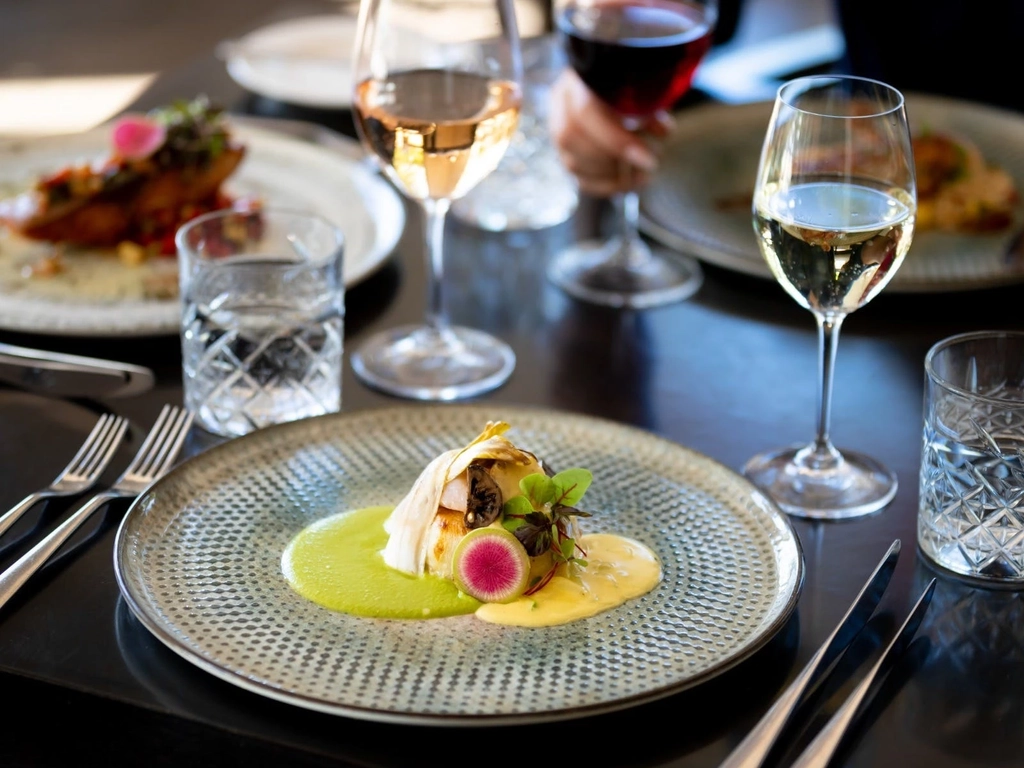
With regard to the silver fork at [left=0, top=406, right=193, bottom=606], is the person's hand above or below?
above

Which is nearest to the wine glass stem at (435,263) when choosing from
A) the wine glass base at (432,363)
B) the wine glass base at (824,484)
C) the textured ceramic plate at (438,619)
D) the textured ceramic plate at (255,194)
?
the wine glass base at (432,363)

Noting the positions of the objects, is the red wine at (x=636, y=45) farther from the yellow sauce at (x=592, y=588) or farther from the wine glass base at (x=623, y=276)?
the yellow sauce at (x=592, y=588)

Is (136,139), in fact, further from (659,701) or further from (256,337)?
(659,701)

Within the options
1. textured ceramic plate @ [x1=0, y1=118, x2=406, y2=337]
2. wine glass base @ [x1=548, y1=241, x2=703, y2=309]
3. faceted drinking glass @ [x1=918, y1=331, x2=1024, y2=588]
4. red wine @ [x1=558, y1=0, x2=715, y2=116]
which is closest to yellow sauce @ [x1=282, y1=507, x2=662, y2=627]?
faceted drinking glass @ [x1=918, y1=331, x2=1024, y2=588]

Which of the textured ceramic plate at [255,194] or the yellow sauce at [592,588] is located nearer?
the yellow sauce at [592,588]

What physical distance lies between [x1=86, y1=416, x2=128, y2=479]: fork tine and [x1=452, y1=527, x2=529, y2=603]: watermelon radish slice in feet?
1.25

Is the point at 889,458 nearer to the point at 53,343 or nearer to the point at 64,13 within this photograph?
the point at 53,343

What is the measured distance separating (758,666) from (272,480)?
1.35 ft

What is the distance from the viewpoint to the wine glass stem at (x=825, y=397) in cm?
113

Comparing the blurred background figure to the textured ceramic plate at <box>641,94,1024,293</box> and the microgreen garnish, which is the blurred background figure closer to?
the textured ceramic plate at <box>641,94,1024,293</box>

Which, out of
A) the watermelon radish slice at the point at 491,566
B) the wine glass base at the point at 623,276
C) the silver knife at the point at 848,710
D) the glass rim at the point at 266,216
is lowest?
the wine glass base at the point at 623,276

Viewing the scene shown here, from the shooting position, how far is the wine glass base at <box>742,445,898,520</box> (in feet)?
3.65

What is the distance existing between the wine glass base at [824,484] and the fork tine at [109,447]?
1.80 feet

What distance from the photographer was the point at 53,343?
54.1 inches
